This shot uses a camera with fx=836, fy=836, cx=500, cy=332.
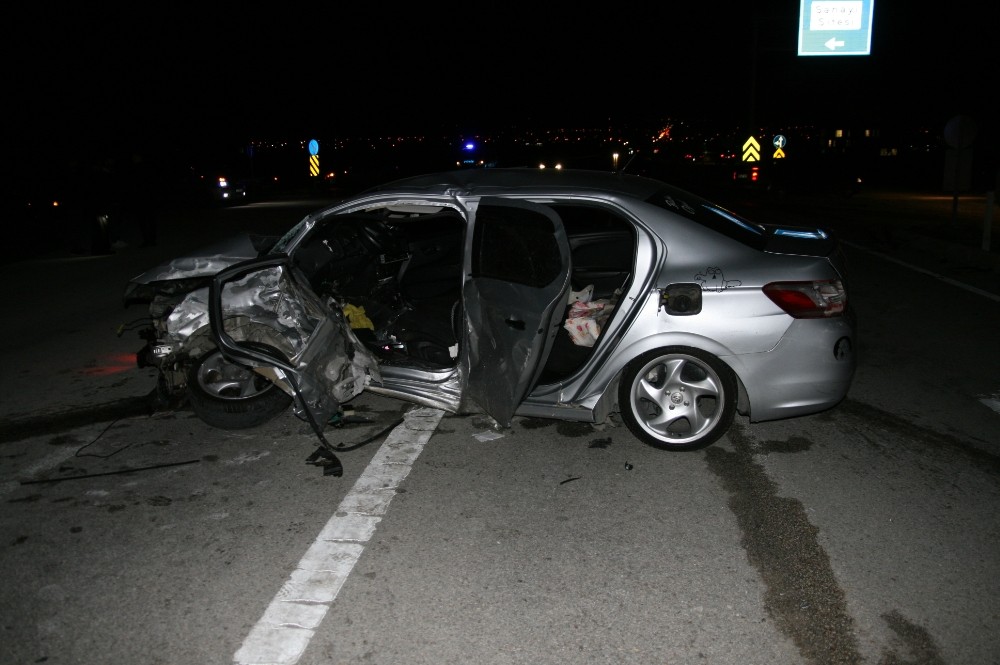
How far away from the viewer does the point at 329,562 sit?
3.76 m

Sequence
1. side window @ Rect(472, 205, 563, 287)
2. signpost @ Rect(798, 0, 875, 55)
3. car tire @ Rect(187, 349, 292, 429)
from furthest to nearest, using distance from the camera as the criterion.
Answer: signpost @ Rect(798, 0, 875, 55), car tire @ Rect(187, 349, 292, 429), side window @ Rect(472, 205, 563, 287)

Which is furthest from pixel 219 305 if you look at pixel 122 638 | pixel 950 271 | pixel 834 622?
pixel 950 271

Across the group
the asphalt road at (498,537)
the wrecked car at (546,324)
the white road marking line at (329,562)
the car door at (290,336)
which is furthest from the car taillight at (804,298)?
the car door at (290,336)

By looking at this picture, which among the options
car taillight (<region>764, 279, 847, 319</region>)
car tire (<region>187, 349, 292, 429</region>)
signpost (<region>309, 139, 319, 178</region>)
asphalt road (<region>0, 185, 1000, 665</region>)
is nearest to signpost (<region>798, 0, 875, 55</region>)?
signpost (<region>309, 139, 319, 178</region>)

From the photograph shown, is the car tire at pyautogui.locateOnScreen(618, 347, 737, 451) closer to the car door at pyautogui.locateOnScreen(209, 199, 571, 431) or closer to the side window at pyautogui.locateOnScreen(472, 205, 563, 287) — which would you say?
the car door at pyautogui.locateOnScreen(209, 199, 571, 431)

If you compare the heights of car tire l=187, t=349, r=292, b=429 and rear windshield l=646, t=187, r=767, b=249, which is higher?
rear windshield l=646, t=187, r=767, b=249

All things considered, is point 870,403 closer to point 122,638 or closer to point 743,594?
point 743,594

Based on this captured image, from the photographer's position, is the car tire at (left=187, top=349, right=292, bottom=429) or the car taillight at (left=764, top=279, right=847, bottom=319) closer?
the car taillight at (left=764, top=279, right=847, bottom=319)

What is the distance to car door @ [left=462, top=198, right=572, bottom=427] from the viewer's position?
4.62 metres


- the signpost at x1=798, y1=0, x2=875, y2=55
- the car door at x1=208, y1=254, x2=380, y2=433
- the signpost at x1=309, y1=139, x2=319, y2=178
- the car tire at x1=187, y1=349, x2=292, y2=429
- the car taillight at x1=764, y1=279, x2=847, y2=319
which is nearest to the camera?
the car taillight at x1=764, y1=279, x2=847, y2=319

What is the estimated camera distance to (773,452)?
4.93 meters

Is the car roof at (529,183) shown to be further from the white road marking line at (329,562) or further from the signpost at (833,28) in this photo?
the signpost at (833,28)

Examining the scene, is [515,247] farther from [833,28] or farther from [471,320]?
[833,28]

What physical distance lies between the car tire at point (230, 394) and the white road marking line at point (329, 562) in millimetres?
824
